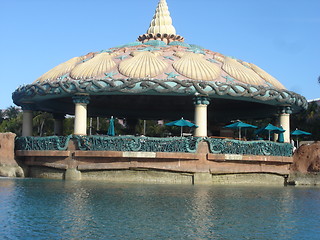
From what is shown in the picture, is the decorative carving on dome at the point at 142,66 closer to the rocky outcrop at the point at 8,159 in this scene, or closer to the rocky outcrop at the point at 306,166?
the rocky outcrop at the point at 8,159

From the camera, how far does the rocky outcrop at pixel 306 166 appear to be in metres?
30.1

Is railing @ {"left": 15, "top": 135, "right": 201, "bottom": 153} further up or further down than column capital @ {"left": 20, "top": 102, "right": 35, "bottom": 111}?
→ further down

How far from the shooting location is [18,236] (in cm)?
1127

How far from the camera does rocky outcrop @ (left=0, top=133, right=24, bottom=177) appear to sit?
2997cm

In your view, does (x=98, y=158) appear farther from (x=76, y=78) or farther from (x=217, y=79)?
(x=217, y=79)

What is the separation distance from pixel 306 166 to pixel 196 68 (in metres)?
9.22

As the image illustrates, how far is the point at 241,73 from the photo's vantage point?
107 feet

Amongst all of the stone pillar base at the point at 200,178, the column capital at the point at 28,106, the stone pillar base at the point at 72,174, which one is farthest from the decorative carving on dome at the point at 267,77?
the column capital at the point at 28,106

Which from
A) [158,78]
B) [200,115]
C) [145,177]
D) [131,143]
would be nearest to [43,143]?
[131,143]

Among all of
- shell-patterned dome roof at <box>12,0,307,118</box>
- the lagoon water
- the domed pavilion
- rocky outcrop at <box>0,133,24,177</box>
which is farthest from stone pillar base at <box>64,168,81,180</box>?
the lagoon water

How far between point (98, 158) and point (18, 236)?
55.0 ft

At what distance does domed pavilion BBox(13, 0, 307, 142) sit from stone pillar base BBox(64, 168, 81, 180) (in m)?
2.56

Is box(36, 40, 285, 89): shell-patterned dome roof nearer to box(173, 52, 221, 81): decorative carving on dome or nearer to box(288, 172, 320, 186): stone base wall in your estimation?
box(173, 52, 221, 81): decorative carving on dome

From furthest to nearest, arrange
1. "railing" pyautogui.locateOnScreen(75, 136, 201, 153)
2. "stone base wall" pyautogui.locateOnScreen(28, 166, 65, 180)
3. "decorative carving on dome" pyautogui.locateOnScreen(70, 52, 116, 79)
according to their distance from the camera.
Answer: "decorative carving on dome" pyautogui.locateOnScreen(70, 52, 116, 79) → "stone base wall" pyautogui.locateOnScreen(28, 166, 65, 180) → "railing" pyautogui.locateOnScreen(75, 136, 201, 153)
